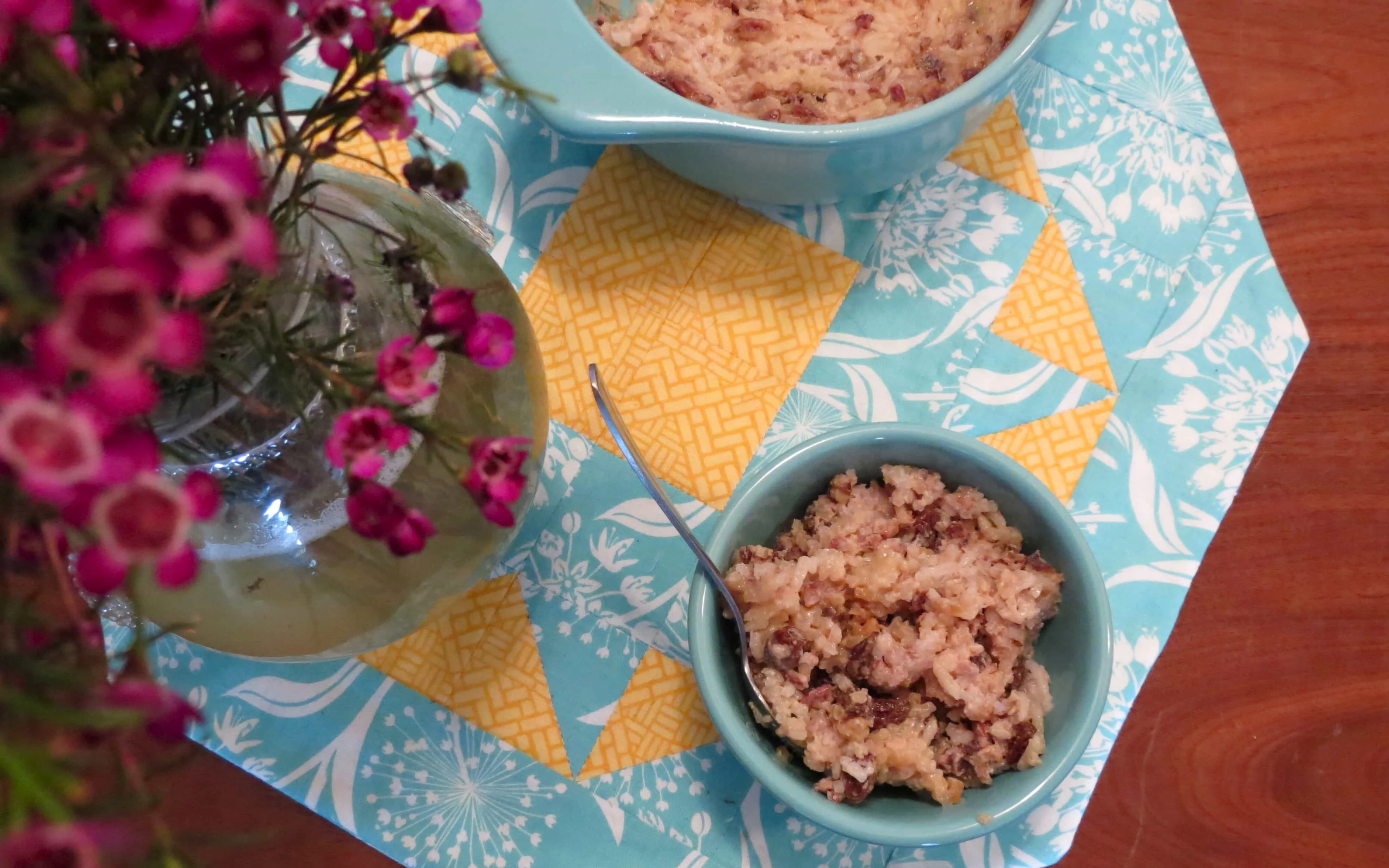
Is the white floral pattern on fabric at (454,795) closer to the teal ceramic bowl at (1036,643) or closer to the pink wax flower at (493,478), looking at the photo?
the teal ceramic bowl at (1036,643)

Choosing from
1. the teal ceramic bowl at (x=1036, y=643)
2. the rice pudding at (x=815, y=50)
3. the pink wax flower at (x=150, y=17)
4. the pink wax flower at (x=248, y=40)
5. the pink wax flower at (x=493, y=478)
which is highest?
the pink wax flower at (x=150, y=17)

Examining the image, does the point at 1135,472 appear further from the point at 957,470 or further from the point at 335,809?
the point at 335,809

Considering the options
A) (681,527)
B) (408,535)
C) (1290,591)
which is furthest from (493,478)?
(1290,591)

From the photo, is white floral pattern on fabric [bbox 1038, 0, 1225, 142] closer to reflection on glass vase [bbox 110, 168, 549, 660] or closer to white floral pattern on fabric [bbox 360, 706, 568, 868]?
reflection on glass vase [bbox 110, 168, 549, 660]

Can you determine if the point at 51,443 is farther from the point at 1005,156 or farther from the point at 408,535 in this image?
the point at 1005,156

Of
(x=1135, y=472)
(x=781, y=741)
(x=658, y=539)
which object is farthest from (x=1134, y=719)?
(x=658, y=539)

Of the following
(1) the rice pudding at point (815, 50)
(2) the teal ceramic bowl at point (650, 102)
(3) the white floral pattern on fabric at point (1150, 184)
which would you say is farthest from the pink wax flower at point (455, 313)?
(3) the white floral pattern on fabric at point (1150, 184)

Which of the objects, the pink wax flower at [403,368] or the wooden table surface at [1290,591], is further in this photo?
the wooden table surface at [1290,591]
